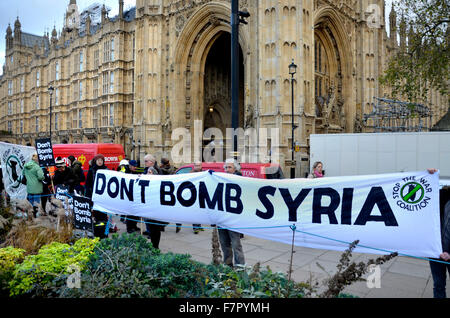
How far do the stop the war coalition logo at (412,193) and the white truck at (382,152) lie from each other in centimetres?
1061

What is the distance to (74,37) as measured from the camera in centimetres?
4659

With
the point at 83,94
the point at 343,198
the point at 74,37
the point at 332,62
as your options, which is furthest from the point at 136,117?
the point at 343,198

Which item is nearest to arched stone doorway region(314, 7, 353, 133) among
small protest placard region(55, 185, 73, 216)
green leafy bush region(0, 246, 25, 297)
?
small protest placard region(55, 185, 73, 216)

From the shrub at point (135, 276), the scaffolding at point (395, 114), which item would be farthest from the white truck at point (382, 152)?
the shrub at point (135, 276)

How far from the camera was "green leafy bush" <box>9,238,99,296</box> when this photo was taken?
3754 millimetres

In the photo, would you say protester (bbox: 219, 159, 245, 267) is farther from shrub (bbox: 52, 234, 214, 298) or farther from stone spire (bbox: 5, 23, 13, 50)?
stone spire (bbox: 5, 23, 13, 50)

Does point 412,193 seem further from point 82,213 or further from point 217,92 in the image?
point 217,92

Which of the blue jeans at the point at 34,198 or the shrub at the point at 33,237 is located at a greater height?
the blue jeans at the point at 34,198

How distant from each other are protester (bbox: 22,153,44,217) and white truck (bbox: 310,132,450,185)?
12281 millimetres

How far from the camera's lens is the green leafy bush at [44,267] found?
375 cm

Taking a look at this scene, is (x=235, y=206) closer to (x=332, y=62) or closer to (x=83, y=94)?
(x=332, y=62)

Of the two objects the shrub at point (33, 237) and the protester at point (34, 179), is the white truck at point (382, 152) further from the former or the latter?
the shrub at point (33, 237)

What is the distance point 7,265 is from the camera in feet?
13.9
